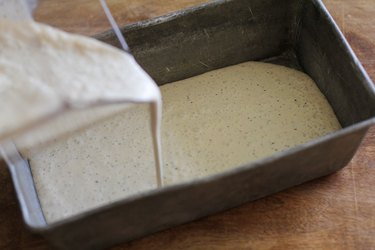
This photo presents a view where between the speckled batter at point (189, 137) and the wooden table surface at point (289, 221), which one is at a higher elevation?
the speckled batter at point (189, 137)

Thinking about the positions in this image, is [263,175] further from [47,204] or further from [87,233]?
[47,204]

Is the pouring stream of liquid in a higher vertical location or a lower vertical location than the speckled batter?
higher

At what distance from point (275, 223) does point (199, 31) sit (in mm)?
473

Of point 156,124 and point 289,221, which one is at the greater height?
point 156,124

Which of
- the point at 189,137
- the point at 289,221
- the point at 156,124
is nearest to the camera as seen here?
the point at 156,124

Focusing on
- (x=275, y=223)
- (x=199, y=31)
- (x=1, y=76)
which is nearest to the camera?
(x=1, y=76)

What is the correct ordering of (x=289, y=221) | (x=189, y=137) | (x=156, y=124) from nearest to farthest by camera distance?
(x=156, y=124) < (x=289, y=221) < (x=189, y=137)

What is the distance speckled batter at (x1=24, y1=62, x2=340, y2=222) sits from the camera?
0.99m

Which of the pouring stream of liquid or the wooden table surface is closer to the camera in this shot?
the pouring stream of liquid

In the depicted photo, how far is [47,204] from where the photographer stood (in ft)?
3.17

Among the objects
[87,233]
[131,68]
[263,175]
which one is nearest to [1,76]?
[131,68]

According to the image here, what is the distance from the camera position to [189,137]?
3.50 feet

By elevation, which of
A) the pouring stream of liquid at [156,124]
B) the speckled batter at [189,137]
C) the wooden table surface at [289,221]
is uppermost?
the pouring stream of liquid at [156,124]

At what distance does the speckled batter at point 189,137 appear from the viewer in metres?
0.99
